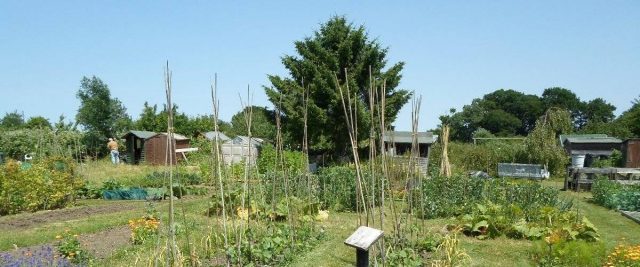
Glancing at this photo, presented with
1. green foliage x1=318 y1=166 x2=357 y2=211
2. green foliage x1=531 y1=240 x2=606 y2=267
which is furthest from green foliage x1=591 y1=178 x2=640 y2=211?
green foliage x1=531 y1=240 x2=606 y2=267

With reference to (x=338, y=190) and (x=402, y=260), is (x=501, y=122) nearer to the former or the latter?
(x=338, y=190)

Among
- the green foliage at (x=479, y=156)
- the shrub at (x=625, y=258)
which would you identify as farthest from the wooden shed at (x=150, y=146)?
the shrub at (x=625, y=258)

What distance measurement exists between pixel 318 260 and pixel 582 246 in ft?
10.9

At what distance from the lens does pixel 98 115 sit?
31672 millimetres

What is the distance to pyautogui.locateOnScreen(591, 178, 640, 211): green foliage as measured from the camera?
12.3m

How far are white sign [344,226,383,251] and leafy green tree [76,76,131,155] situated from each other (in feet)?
99.2

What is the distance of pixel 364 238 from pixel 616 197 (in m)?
11.2

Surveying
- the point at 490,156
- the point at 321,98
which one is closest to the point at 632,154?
the point at 490,156

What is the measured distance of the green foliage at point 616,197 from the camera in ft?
40.4

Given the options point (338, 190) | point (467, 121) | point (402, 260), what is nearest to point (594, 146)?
point (338, 190)

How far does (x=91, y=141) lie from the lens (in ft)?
102

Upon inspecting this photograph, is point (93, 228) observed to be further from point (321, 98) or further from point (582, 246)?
point (321, 98)

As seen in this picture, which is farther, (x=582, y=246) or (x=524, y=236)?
(x=524, y=236)

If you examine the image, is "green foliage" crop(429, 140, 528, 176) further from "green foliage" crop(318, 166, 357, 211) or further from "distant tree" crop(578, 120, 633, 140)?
"green foliage" crop(318, 166, 357, 211)
